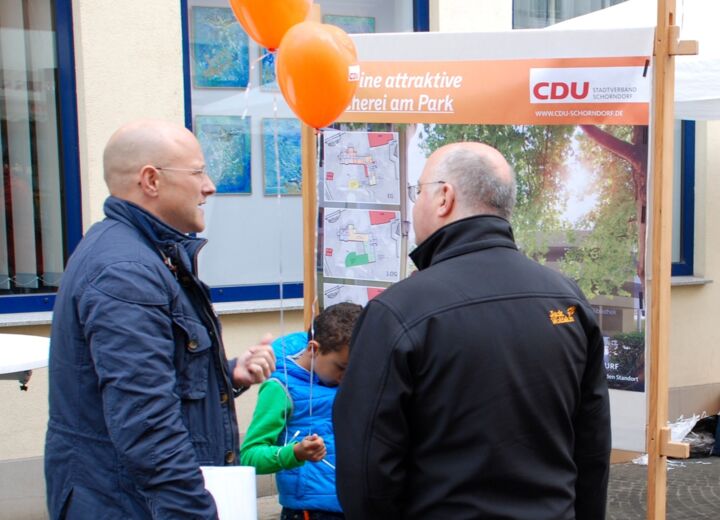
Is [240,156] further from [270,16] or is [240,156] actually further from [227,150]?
[270,16]

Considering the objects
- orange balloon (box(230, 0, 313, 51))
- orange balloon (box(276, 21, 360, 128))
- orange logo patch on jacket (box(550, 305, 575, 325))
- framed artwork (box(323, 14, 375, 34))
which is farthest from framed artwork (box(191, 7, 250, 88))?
orange logo patch on jacket (box(550, 305, 575, 325))

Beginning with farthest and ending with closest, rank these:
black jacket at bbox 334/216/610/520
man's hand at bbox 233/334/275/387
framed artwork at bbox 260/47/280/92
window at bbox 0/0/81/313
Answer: framed artwork at bbox 260/47/280/92 → window at bbox 0/0/81/313 → man's hand at bbox 233/334/275/387 → black jacket at bbox 334/216/610/520

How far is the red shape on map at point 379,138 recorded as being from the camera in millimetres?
3650

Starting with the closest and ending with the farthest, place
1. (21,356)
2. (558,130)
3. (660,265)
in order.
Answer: (21,356) → (660,265) → (558,130)

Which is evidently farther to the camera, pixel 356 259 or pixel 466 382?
pixel 356 259

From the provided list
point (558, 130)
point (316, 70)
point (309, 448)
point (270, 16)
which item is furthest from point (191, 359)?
point (558, 130)

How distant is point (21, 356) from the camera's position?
304cm

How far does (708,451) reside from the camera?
670 cm

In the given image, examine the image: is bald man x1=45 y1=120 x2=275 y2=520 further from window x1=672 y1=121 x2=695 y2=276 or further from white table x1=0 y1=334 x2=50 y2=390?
window x1=672 y1=121 x2=695 y2=276

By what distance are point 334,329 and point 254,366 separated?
46 cm

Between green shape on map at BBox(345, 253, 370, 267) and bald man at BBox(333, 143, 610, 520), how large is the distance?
1608mm

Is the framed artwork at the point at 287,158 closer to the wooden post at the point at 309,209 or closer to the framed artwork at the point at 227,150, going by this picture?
the framed artwork at the point at 227,150

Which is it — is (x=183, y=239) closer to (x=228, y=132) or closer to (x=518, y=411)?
(x=518, y=411)

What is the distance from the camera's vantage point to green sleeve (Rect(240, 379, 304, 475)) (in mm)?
2594
